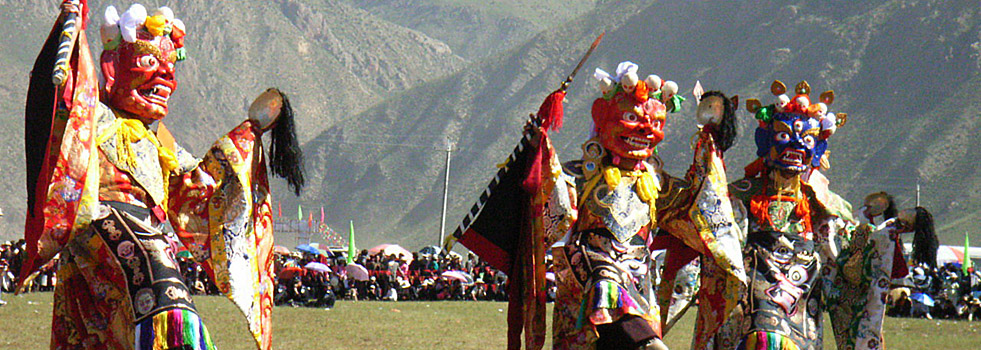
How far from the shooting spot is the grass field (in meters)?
13.4

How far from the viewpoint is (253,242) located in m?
8.19

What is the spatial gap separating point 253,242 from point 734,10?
10782 cm

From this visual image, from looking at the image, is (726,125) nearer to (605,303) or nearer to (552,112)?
(552,112)

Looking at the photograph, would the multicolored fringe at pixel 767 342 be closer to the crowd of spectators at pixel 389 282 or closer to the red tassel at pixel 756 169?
the red tassel at pixel 756 169

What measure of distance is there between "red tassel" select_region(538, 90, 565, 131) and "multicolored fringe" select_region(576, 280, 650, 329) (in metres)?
1.03

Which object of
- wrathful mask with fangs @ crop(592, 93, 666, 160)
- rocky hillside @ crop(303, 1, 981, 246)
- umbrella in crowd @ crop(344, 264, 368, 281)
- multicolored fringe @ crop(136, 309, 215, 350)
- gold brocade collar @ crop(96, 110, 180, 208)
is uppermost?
rocky hillside @ crop(303, 1, 981, 246)

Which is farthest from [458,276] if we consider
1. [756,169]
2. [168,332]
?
[168,332]

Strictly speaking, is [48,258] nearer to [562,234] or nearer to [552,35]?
[562,234]

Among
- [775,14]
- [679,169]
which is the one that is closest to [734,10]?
[775,14]

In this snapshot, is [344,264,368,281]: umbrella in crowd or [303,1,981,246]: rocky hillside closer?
[344,264,368,281]: umbrella in crowd

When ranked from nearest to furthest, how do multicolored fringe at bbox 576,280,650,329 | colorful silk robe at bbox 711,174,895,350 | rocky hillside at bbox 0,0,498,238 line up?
multicolored fringe at bbox 576,280,650,329 → colorful silk robe at bbox 711,174,895,350 → rocky hillside at bbox 0,0,498,238

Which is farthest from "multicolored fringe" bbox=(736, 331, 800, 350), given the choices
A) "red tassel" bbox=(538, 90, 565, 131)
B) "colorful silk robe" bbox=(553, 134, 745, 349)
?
"red tassel" bbox=(538, 90, 565, 131)

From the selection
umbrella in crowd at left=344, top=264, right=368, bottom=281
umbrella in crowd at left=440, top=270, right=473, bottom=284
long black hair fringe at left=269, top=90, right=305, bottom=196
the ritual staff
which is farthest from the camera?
umbrella in crowd at left=440, top=270, right=473, bottom=284

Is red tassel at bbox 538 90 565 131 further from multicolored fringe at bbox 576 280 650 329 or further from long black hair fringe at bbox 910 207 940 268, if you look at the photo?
long black hair fringe at bbox 910 207 940 268
